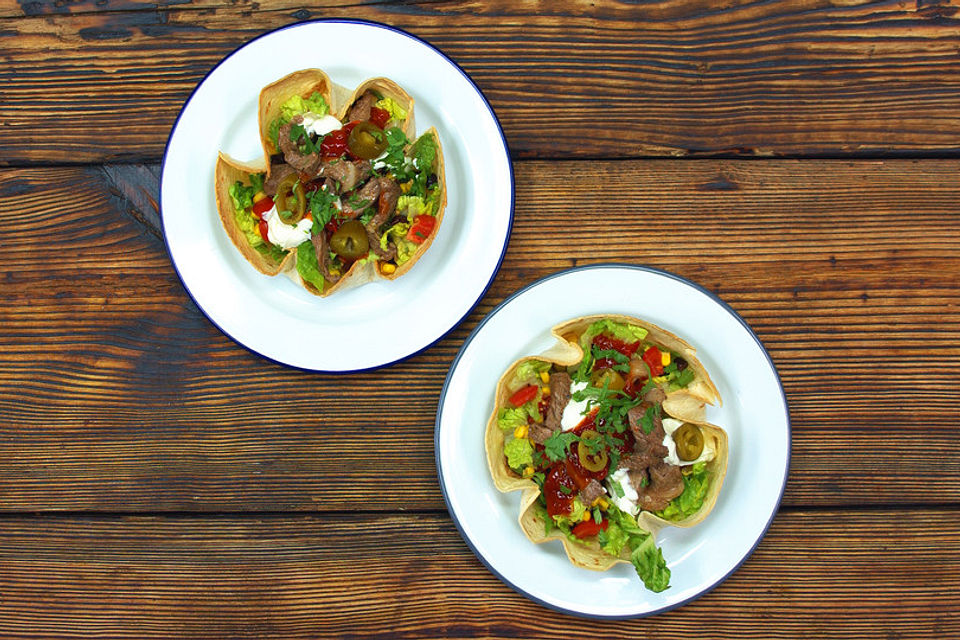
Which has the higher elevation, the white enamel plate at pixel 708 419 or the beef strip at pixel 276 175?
the beef strip at pixel 276 175

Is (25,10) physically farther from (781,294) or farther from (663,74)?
(781,294)

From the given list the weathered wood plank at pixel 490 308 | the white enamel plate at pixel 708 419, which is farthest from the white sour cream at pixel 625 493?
the weathered wood plank at pixel 490 308

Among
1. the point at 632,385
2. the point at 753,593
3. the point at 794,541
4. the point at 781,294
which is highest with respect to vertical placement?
the point at 781,294

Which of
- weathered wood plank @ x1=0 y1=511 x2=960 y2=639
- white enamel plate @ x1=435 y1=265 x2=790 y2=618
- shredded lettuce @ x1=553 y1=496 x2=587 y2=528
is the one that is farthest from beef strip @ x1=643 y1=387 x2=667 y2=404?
weathered wood plank @ x1=0 y1=511 x2=960 y2=639

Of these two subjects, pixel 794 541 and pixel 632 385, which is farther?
pixel 794 541

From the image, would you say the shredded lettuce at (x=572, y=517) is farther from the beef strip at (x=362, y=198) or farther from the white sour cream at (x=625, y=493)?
the beef strip at (x=362, y=198)

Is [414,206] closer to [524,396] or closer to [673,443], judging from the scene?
[524,396]

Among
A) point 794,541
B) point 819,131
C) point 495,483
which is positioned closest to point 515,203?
point 495,483
